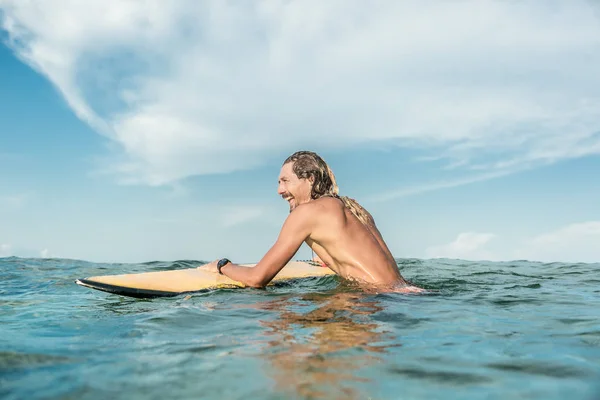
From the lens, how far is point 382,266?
5316mm

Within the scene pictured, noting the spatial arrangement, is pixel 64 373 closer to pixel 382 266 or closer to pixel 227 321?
pixel 227 321

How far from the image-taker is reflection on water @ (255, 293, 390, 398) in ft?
7.83

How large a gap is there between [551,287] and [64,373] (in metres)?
6.34

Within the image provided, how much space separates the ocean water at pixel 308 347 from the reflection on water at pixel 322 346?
10mm

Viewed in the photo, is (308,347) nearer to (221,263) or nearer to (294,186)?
(294,186)

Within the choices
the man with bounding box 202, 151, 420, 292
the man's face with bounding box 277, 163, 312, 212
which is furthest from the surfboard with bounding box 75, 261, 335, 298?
the man's face with bounding box 277, 163, 312, 212

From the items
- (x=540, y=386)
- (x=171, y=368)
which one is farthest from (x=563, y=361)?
(x=171, y=368)

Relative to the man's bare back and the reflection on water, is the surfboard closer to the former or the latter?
the man's bare back

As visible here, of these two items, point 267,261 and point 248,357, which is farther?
point 267,261

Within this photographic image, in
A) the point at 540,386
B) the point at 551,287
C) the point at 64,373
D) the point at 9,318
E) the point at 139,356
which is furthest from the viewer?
the point at 551,287

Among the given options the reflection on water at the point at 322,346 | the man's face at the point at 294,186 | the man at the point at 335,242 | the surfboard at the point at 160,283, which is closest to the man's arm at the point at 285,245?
the man at the point at 335,242

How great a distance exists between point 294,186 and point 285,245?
81 cm

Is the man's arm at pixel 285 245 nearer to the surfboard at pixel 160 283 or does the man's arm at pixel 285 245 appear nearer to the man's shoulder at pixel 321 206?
the man's shoulder at pixel 321 206

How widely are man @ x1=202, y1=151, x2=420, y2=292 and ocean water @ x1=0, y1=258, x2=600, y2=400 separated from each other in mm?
270
